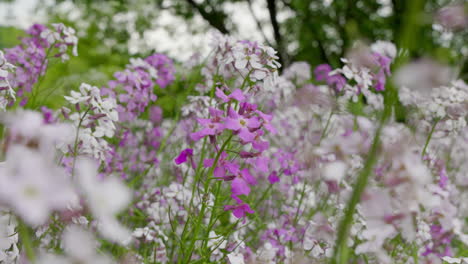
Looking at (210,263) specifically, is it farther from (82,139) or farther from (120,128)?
(120,128)

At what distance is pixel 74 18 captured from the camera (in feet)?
26.4

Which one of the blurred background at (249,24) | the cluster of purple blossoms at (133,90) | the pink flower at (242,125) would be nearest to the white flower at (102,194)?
the pink flower at (242,125)

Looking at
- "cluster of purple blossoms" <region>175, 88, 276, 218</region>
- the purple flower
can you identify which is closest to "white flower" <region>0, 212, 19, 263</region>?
"cluster of purple blossoms" <region>175, 88, 276, 218</region>

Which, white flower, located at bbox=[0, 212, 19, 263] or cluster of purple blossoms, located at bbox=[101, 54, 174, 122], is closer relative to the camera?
white flower, located at bbox=[0, 212, 19, 263]

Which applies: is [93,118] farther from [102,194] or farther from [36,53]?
[102,194]

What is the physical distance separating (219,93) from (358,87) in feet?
2.83

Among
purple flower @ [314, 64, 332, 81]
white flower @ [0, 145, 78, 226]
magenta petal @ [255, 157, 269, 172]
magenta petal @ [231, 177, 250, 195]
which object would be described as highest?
purple flower @ [314, 64, 332, 81]

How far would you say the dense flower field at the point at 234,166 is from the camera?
519mm

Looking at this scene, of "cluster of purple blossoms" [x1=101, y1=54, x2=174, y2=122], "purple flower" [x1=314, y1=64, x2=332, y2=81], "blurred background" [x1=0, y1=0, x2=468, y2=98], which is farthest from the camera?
"blurred background" [x1=0, y1=0, x2=468, y2=98]

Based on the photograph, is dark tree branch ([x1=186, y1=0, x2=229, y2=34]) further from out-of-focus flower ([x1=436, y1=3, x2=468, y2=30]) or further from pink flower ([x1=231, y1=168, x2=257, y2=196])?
out-of-focus flower ([x1=436, y1=3, x2=468, y2=30])

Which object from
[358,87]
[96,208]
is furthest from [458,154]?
[96,208]

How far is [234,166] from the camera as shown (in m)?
1.08

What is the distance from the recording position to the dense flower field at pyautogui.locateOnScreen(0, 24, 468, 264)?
52 cm

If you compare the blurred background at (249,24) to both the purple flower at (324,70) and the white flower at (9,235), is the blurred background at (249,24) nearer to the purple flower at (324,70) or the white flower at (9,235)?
the purple flower at (324,70)
